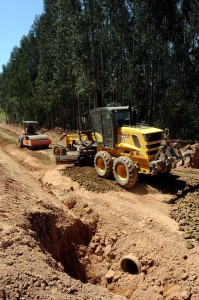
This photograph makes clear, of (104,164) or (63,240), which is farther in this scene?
(104,164)

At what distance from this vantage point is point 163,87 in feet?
97.4

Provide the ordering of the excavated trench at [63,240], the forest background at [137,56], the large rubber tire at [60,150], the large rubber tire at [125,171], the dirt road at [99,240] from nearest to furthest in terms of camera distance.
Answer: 1. the dirt road at [99,240]
2. the excavated trench at [63,240]
3. the large rubber tire at [125,171]
4. the large rubber tire at [60,150]
5. the forest background at [137,56]

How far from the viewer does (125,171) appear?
12586mm

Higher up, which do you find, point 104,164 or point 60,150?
point 60,150

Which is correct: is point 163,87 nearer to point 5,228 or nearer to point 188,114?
point 188,114

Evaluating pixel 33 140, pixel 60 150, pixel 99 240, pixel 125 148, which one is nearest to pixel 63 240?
pixel 99 240

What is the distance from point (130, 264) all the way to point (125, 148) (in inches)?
205

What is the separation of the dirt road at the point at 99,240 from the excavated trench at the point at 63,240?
0.03 m

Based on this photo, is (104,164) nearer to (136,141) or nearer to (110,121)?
(110,121)

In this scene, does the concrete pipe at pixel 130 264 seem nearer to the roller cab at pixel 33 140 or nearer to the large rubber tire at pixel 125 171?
the large rubber tire at pixel 125 171

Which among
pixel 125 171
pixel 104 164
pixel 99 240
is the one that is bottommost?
pixel 99 240

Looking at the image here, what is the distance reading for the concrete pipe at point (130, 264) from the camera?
8.43 m

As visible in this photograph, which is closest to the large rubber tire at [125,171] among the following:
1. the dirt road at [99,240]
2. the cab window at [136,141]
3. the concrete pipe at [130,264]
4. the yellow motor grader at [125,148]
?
the yellow motor grader at [125,148]

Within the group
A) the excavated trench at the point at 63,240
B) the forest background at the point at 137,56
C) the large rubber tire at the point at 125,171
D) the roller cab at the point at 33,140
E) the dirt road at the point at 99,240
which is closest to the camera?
the dirt road at the point at 99,240
